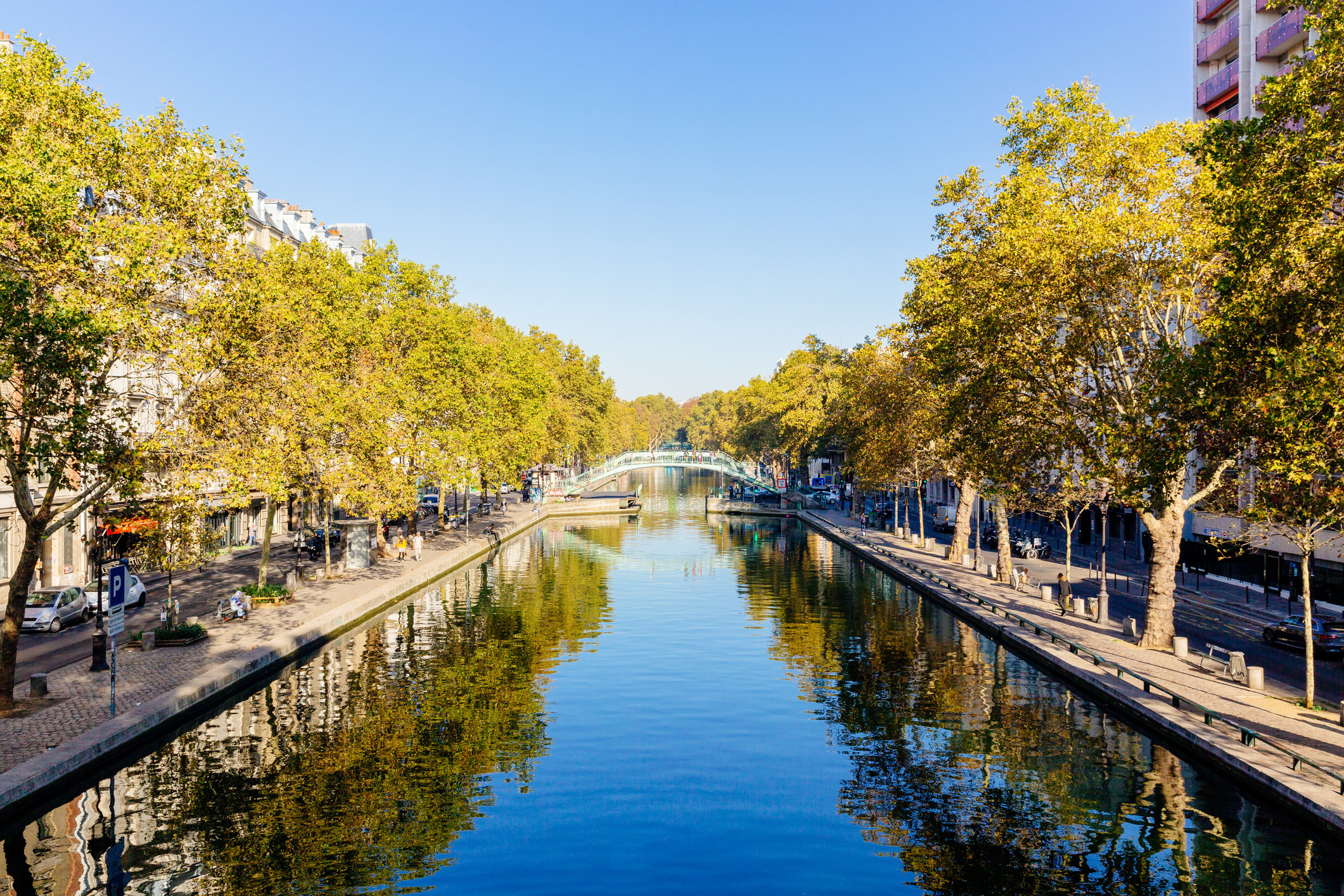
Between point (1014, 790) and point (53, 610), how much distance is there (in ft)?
109

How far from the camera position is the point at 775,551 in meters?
74.5

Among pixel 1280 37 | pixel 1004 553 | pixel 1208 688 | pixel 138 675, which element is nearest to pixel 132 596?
pixel 138 675

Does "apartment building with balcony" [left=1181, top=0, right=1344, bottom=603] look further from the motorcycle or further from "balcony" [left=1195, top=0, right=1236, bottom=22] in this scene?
the motorcycle

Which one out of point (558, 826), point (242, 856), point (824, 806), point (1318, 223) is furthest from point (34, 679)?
point (1318, 223)

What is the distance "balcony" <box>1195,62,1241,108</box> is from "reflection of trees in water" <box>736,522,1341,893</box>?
4050cm

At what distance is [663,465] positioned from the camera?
4727 inches

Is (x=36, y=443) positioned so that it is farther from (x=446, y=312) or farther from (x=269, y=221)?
(x=269, y=221)

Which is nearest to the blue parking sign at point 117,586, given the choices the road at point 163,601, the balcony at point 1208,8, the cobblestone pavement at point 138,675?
the cobblestone pavement at point 138,675

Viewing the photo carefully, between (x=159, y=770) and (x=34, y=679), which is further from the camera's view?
(x=34, y=679)

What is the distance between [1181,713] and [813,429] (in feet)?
253

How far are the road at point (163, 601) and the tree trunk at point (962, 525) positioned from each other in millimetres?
38603

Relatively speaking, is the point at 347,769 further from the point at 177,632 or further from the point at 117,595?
the point at 177,632

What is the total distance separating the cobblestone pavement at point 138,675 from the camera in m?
21.7

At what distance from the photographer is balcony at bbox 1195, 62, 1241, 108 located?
55844 millimetres
